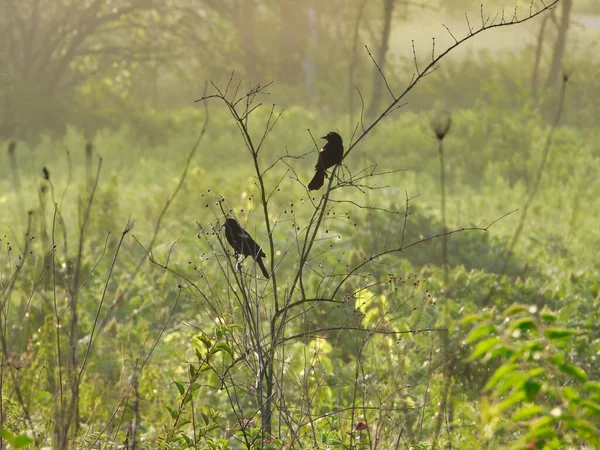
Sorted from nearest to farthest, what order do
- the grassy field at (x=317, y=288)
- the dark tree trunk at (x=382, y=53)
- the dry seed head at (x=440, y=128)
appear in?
the grassy field at (x=317, y=288), the dry seed head at (x=440, y=128), the dark tree trunk at (x=382, y=53)

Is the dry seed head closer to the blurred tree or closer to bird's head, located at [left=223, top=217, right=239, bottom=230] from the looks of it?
bird's head, located at [left=223, top=217, right=239, bottom=230]

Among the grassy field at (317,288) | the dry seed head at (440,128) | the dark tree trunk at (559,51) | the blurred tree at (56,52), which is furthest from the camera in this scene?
the blurred tree at (56,52)

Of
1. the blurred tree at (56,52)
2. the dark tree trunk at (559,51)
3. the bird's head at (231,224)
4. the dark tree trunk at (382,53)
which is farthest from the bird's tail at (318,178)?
the blurred tree at (56,52)

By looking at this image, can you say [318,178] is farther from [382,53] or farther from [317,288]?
[382,53]

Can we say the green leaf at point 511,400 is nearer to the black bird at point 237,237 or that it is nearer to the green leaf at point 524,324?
the green leaf at point 524,324

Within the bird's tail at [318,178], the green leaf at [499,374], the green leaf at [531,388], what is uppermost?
the bird's tail at [318,178]

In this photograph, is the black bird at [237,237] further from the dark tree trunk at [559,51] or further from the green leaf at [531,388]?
the dark tree trunk at [559,51]

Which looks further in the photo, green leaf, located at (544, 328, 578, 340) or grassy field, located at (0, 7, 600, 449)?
grassy field, located at (0, 7, 600, 449)

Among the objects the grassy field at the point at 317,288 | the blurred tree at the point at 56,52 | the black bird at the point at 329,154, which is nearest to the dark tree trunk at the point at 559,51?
the grassy field at the point at 317,288

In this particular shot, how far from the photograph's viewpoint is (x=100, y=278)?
656 centimetres

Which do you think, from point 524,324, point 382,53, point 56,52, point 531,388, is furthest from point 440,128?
point 56,52

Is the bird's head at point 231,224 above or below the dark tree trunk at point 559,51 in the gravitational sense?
below

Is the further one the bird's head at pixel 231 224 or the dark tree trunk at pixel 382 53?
the dark tree trunk at pixel 382 53

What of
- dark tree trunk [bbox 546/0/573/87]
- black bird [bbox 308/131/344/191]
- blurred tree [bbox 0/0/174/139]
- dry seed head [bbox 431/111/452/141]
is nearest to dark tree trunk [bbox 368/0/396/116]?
dry seed head [bbox 431/111/452/141]
